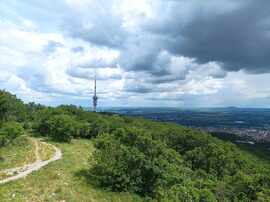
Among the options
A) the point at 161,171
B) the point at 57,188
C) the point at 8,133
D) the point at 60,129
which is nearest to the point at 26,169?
the point at 57,188

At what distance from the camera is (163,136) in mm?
73562

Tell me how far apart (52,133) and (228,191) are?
46809 millimetres

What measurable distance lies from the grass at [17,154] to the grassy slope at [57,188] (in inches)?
219

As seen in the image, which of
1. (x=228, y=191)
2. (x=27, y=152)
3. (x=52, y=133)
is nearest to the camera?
(x=228, y=191)

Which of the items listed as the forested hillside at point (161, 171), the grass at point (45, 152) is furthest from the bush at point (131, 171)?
the grass at point (45, 152)

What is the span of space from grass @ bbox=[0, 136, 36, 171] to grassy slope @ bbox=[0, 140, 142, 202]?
18.3 ft

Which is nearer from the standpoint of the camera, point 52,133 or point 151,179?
point 151,179

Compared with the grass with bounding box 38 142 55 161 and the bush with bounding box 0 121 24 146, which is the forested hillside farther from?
the grass with bounding box 38 142 55 161

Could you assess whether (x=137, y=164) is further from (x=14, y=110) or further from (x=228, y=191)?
(x=14, y=110)

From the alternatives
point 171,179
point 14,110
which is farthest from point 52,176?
point 14,110

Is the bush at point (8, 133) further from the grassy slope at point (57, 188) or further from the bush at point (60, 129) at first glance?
the bush at point (60, 129)

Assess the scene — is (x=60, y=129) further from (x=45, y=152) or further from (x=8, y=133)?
(x=8, y=133)

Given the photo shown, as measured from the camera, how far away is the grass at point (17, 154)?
38.6 m

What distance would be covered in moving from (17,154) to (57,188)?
19155mm
